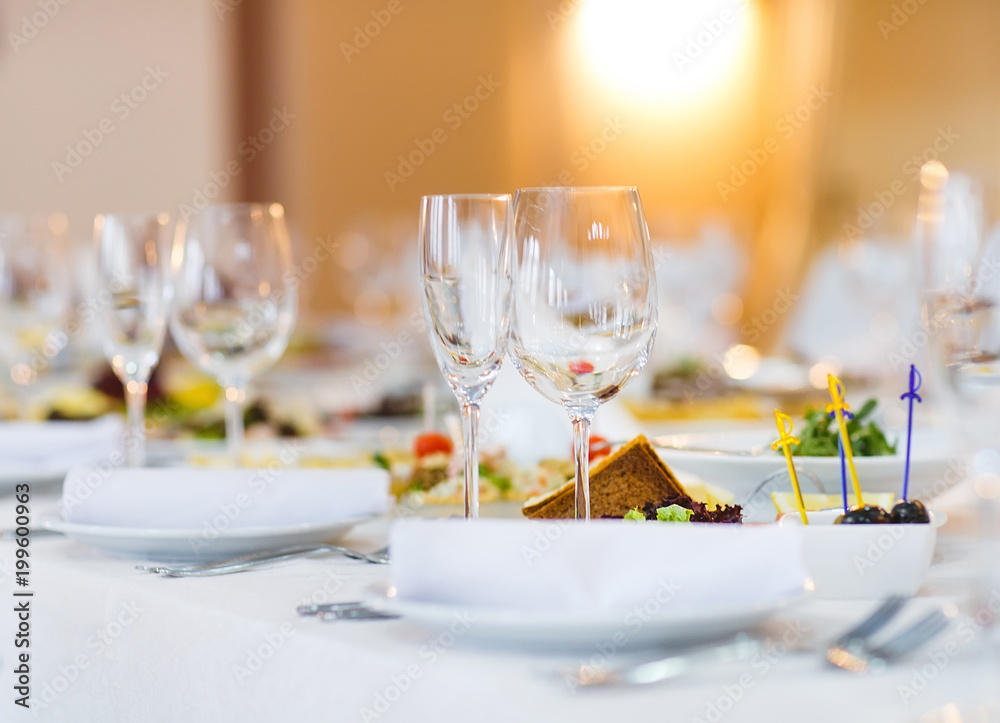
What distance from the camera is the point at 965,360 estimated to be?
0.73 m

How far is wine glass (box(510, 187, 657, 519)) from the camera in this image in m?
0.82

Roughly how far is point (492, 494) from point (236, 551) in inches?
11.0

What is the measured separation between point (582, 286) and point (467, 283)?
9cm

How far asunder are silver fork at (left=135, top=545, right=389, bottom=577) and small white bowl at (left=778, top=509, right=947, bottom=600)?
1.10 ft

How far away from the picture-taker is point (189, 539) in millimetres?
978

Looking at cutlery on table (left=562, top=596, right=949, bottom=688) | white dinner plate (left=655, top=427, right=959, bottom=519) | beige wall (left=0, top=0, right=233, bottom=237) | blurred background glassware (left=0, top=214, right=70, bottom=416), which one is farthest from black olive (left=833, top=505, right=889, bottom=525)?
beige wall (left=0, top=0, right=233, bottom=237)

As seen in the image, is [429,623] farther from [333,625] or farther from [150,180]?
[150,180]

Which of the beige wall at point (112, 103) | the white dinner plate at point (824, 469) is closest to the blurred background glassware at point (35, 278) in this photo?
the white dinner plate at point (824, 469)

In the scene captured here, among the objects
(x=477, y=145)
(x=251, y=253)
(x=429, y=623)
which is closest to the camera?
→ (x=429, y=623)

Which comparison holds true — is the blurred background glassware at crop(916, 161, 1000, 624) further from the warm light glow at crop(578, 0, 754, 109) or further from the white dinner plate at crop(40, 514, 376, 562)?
the warm light glow at crop(578, 0, 754, 109)

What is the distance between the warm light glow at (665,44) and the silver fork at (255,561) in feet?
18.4

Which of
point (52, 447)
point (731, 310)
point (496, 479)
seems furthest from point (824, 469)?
point (731, 310)

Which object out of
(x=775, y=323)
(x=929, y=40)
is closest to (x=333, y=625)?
(x=929, y=40)

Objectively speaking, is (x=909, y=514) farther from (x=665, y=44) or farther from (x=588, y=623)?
(x=665, y=44)
